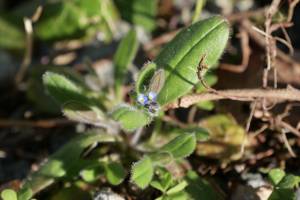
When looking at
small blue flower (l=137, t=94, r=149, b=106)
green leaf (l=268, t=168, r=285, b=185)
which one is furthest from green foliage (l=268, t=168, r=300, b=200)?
small blue flower (l=137, t=94, r=149, b=106)

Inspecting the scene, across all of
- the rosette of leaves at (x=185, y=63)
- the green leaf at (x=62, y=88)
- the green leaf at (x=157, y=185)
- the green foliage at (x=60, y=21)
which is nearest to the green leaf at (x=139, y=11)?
the green foliage at (x=60, y=21)

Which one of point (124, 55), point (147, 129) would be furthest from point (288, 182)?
point (124, 55)

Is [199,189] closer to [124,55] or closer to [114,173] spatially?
[114,173]

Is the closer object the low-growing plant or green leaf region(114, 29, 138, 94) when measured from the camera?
the low-growing plant

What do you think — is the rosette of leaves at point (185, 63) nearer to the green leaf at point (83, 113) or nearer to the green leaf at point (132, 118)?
the green leaf at point (132, 118)

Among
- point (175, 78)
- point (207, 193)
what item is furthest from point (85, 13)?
point (207, 193)

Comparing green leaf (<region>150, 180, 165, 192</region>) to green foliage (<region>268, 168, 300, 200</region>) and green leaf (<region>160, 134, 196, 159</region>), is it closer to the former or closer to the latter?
green leaf (<region>160, 134, 196, 159</region>)
